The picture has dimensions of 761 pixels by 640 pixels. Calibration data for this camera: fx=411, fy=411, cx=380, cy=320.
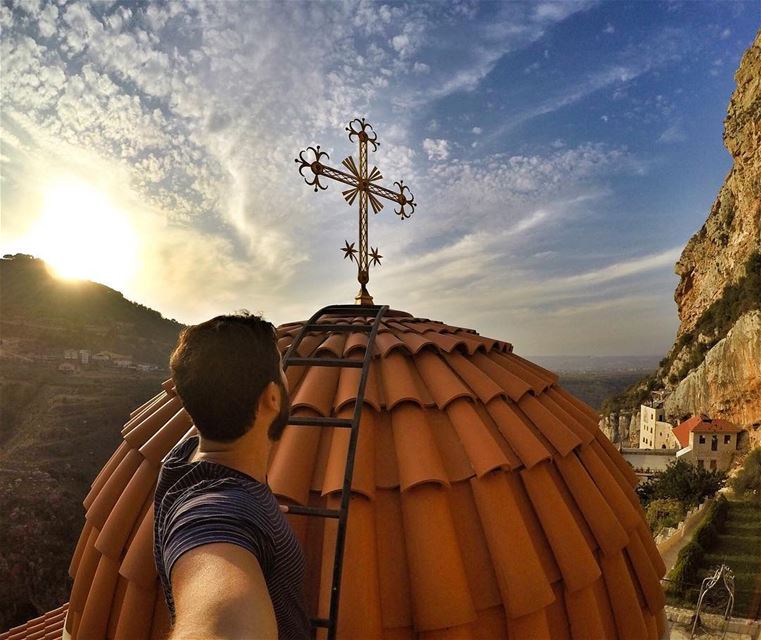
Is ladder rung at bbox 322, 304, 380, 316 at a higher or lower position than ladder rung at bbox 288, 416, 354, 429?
higher

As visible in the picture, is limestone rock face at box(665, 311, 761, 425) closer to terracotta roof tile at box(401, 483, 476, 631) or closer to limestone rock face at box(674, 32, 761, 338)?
limestone rock face at box(674, 32, 761, 338)

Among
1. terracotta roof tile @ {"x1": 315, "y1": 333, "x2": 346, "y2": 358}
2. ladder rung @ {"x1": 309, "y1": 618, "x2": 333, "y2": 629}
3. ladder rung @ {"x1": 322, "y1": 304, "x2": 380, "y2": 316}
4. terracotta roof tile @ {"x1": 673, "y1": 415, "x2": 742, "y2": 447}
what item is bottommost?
terracotta roof tile @ {"x1": 673, "y1": 415, "x2": 742, "y2": 447}

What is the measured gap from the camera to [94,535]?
3408 mm

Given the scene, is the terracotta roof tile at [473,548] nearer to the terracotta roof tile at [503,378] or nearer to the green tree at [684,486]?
the terracotta roof tile at [503,378]

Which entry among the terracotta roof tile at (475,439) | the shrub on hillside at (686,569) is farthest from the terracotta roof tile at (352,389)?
the shrub on hillside at (686,569)

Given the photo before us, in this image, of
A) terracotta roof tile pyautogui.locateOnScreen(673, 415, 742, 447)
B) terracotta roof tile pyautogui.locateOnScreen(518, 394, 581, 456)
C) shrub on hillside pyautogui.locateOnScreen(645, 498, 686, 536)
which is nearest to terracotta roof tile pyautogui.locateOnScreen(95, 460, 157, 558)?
terracotta roof tile pyautogui.locateOnScreen(518, 394, 581, 456)

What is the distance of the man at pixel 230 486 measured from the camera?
3.78 ft

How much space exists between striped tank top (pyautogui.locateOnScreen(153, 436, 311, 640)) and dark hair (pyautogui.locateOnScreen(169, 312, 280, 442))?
0.53 feet

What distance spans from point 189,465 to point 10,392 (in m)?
42.6

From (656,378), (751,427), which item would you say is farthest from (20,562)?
(656,378)

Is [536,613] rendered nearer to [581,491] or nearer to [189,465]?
[581,491]

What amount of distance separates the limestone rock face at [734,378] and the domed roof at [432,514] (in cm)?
4273

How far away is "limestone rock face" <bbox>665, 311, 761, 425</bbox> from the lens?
3519 centimetres

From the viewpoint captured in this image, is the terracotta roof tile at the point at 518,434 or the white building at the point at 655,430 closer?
the terracotta roof tile at the point at 518,434
